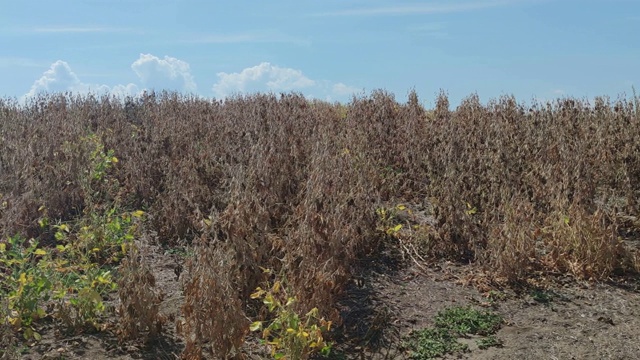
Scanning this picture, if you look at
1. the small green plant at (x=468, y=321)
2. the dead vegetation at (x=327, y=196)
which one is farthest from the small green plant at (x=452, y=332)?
the dead vegetation at (x=327, y=196)

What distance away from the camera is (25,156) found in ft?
26.6

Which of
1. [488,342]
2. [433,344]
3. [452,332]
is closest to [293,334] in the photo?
[433,344]

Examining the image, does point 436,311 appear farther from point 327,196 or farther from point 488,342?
point 327,196

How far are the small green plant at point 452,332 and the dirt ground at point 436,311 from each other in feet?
0.26

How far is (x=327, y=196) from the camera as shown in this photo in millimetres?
5871

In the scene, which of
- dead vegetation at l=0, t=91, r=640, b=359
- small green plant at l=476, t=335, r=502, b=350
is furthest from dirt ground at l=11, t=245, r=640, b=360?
dead vegetation at l=0, t=91, r=640, b=359

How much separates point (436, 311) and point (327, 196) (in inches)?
54.1

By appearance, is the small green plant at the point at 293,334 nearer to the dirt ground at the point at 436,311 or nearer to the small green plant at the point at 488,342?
the dirt ground at the point at 436,311

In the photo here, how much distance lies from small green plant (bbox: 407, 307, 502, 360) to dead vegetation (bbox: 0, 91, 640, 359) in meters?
0.72

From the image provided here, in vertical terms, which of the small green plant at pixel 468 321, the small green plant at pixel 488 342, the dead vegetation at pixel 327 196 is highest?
the dead vegetation at pixel 327 196

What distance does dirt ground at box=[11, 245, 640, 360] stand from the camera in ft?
15.8

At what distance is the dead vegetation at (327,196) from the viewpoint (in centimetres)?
486

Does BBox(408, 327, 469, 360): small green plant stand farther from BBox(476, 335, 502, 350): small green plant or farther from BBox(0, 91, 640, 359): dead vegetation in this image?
BBox(0, 91, 640, 359): dead vegetation

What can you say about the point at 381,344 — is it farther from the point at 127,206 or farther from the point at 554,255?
the point at 127,206
